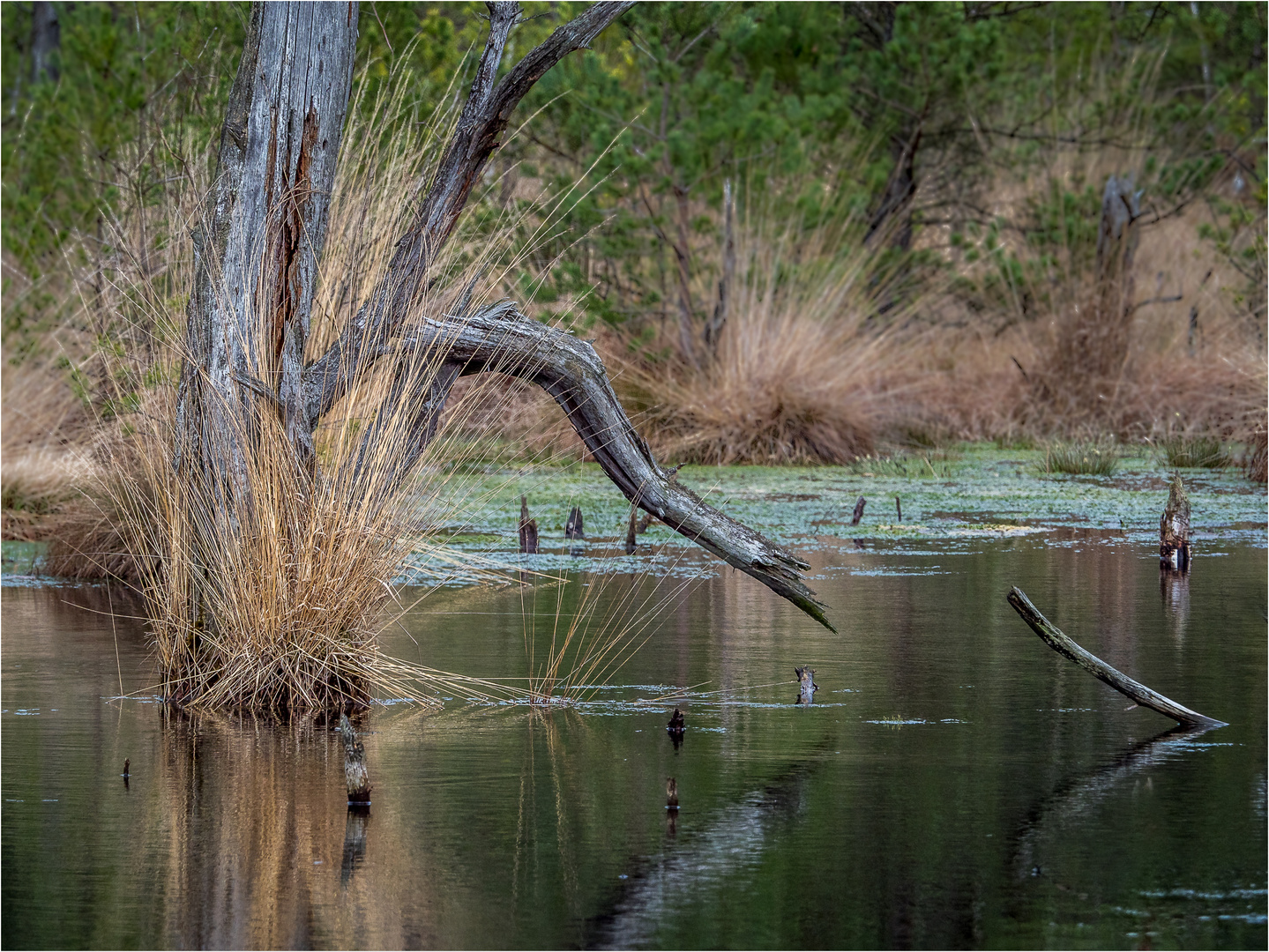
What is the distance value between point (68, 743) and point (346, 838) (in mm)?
1396

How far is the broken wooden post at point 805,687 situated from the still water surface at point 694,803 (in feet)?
0.26

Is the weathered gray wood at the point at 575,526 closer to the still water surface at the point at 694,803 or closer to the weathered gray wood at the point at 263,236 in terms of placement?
the still water surface at the point at 694,803

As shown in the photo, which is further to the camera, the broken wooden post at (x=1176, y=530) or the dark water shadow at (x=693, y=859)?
the broken wooden post at (x=1176, y=530)

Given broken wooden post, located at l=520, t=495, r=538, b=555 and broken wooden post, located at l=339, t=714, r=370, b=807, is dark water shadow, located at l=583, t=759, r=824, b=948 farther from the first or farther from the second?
broken wooden post, located at l=520, t=495, r=538, b=555

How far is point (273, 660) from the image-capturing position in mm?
5668

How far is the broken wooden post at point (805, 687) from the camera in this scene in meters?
5.80

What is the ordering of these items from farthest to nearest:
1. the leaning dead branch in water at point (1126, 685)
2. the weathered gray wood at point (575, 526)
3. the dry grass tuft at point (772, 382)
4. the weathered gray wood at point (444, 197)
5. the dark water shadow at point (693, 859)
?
the dry grass tuft at point (772, 382) < the weathered gray wood at point (575, 526) < the weathered gray wood at point (444, 197) < the leaning dead branch in water at point (1126, 685) < the dark water shadow at point (693, 859)

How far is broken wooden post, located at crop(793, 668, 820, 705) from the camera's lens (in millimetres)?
5797

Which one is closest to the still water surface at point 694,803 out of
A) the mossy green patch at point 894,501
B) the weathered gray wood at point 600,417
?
the weathered gray wood at point 600,417

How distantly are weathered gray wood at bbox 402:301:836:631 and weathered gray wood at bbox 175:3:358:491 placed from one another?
1.60ft

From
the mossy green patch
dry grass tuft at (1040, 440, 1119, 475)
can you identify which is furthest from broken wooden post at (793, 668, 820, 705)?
dry grass tuft at (1040, 440, 1119, 475)

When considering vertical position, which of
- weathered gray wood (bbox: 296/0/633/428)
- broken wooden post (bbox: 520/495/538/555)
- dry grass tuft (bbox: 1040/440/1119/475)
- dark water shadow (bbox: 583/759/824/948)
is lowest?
dark water shadow (bbox: 583/759/824/948)

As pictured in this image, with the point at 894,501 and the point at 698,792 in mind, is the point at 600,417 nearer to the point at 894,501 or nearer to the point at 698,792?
the point at 698,792

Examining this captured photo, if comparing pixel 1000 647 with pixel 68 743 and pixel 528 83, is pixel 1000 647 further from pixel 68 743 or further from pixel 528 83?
pixel 68 743
